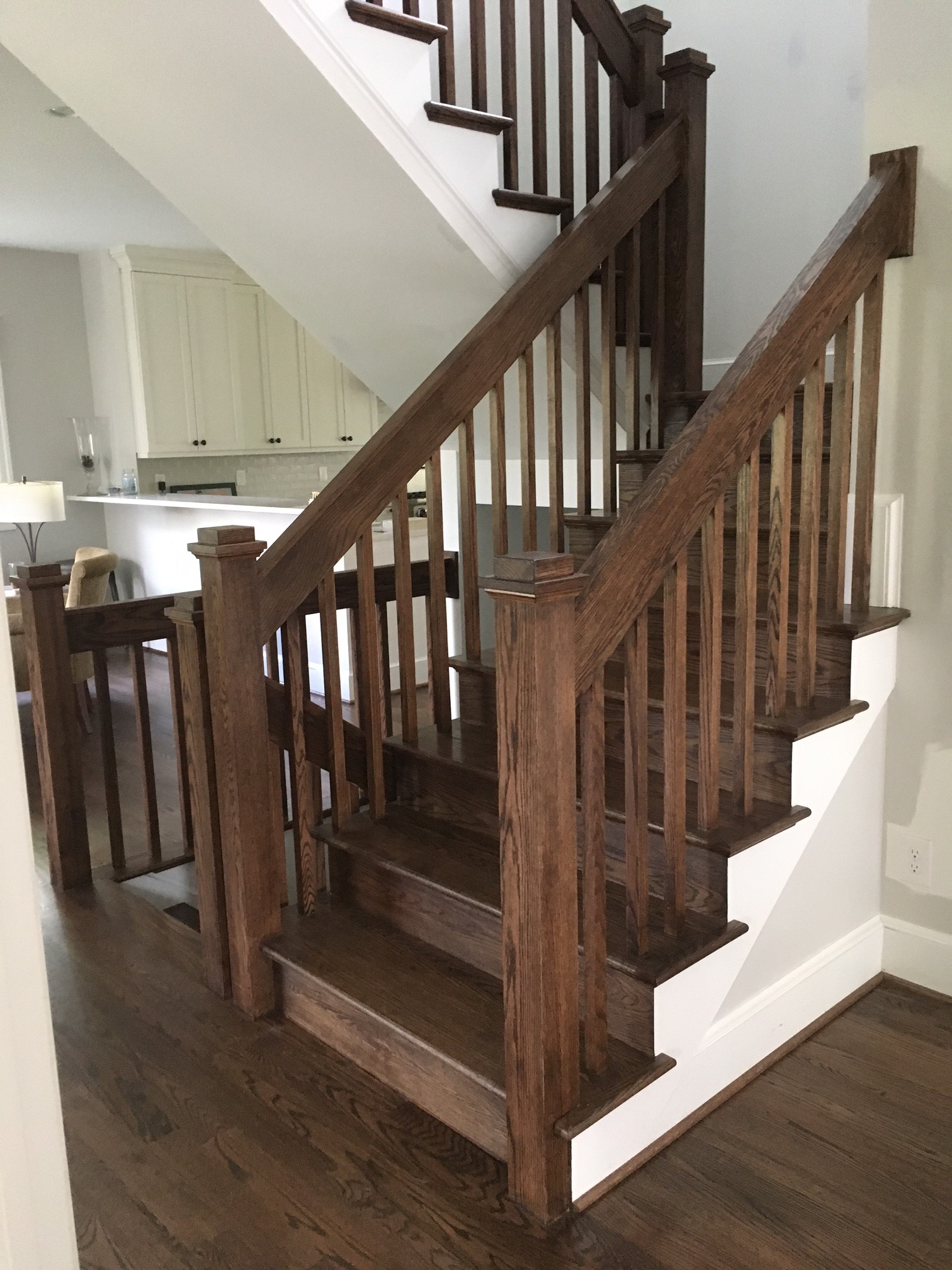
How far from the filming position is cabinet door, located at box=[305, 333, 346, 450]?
7.66 m

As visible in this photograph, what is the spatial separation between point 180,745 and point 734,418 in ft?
6.12

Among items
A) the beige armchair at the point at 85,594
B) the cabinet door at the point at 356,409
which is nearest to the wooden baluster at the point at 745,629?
the beige armchair at the point at 85,594

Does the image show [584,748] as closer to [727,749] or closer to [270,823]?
[727,749]

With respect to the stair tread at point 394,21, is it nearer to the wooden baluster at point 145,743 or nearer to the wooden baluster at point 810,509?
the wooden baluster at point 810,509

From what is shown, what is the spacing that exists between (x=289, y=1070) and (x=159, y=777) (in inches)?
87.0

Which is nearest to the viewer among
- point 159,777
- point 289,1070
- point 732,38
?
point 289,1070

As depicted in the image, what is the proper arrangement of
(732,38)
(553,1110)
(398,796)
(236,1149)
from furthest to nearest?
(732,38) < (398,796) < (236,1149) < (553,1110)

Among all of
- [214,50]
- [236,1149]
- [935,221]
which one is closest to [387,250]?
[214,50]

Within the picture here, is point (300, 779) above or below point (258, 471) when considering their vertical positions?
below

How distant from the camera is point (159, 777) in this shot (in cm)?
415

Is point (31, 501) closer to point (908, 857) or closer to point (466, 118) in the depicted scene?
point (466, 118)

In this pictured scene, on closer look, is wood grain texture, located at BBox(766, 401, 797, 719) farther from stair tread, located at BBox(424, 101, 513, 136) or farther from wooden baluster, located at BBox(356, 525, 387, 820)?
stair tread, located at BBox(424, 101, 513, 136)

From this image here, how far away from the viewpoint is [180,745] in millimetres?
2969

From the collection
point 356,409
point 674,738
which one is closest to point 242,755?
point 674,738
